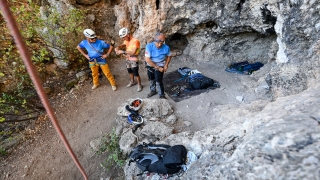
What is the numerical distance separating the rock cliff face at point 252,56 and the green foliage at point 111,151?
3.58ft

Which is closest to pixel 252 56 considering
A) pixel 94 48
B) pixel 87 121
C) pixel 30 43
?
pixel 94 48

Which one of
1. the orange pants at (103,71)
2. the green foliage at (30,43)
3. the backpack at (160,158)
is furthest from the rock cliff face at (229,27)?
the backpack at (160,158)

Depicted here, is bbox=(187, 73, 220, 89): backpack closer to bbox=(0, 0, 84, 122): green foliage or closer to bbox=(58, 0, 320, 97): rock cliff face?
bbox=(58, 0, 320, 97): rock cliff face

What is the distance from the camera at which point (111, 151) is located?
381 cm

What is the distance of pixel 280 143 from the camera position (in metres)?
1.30

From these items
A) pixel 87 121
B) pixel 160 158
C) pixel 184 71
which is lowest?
pixel 87 121

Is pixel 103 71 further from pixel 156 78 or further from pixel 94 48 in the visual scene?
pixel 156 78

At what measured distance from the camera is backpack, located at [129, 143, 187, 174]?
238 centimetres

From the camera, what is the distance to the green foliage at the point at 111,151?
137 inches

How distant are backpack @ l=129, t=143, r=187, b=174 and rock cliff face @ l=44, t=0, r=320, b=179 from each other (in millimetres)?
239

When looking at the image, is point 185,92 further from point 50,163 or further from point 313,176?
point 313,176

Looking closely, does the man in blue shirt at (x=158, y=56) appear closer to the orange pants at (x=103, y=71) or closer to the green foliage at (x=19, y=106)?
the orange pants at (x=103, y=71)

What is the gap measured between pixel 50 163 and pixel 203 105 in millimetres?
3663

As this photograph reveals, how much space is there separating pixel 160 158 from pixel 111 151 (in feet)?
5.13
